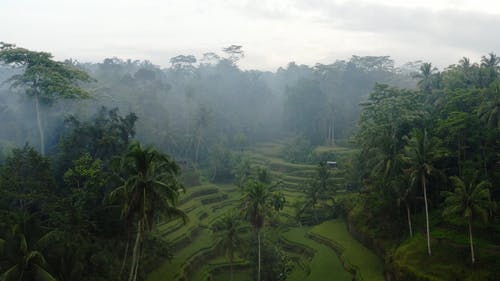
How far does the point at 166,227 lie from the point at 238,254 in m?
8.48

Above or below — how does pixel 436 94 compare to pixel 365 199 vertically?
above

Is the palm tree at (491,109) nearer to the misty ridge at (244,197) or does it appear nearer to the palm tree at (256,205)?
the misty ridge at (244,197)

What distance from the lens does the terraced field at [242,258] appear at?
30219mm

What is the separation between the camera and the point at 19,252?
1756 centimetres

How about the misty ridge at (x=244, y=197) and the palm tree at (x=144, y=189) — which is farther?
the misty ridge at (x=244, y=197)

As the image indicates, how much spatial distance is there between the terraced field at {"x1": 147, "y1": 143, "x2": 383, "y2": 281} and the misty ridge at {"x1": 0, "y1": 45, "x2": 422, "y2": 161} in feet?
52.9

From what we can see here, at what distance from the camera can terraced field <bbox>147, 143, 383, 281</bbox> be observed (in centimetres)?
3022

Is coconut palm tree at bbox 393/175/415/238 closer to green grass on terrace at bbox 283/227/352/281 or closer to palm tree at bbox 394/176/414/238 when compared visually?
palm tree at bbox 394/176/414/238

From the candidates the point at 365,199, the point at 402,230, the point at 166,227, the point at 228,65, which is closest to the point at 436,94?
the point at 365,199

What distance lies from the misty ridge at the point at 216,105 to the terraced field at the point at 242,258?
16109 millimetres

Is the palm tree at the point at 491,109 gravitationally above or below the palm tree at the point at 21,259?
above

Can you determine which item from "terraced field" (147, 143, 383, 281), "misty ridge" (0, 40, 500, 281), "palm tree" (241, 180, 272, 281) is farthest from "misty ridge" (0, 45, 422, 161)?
"palm tree" (241, 180, 272, 281)

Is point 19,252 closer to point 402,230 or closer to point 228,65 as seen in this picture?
point 402,230

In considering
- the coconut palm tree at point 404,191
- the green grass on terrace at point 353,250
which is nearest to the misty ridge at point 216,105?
the green grass on terrace at point 353,250
